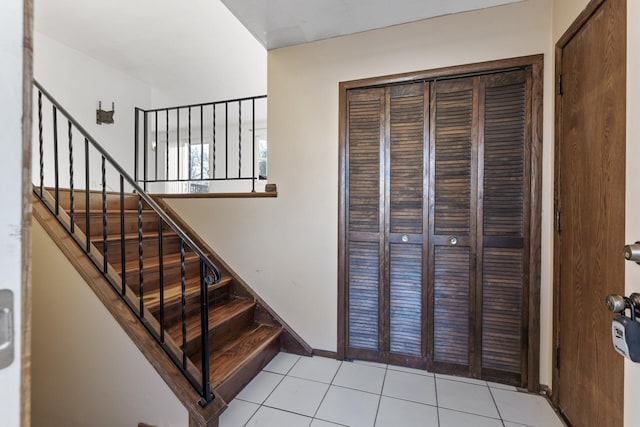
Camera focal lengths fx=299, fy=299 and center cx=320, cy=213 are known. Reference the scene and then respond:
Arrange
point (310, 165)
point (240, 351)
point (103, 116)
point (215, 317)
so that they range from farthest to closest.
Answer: point (103, 116), point (310, 165), point (215, 317), point (240, 351)

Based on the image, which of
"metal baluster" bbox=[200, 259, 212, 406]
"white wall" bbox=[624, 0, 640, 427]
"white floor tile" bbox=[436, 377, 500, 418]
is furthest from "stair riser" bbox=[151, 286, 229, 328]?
"white wall" bbox=[624, 0, 640, 427]

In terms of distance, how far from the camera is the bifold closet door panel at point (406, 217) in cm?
214

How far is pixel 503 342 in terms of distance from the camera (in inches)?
78.2

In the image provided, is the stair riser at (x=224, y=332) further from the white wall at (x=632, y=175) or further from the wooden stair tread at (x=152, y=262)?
the white wall at (x=632, y=175)

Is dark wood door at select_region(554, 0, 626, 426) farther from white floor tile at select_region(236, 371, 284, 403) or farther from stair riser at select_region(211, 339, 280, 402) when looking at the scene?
stair riser at select_region(211, 339, 280, 402)

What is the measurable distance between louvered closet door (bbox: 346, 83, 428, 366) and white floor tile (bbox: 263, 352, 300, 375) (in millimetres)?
445

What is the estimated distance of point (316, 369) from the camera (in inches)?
87.0

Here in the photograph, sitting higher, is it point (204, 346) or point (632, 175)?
point (632, 175)

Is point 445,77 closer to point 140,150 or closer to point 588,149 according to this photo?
point 588,149

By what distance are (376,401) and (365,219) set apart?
3.92ft

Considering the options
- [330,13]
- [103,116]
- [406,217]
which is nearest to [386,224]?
[406,217]

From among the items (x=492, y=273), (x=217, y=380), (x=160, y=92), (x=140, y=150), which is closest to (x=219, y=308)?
(x=217, y=380)

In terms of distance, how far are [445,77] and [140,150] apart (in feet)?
13.2

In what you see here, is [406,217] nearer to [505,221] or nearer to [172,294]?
[505,221]
